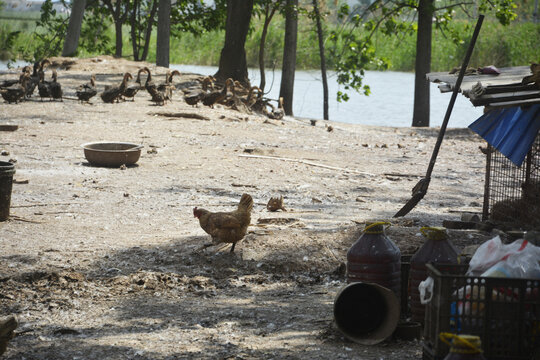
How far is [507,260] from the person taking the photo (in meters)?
4.27

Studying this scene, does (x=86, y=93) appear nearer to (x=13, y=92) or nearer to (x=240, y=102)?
(x=13, y=92)

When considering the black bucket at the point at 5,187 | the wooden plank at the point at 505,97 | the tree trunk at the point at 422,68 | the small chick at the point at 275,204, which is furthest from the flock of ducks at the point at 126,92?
the wooden plank at the point at 505,97

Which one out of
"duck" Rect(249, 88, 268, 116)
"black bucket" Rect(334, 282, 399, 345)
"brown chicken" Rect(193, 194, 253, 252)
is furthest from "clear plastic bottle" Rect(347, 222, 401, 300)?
"duck" Rect(249, 88, 268, 116)

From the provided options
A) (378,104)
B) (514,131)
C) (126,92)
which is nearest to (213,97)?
(126,92)

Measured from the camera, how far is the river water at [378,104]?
93.8 feet

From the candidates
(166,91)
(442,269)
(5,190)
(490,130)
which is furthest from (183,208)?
(166,91)

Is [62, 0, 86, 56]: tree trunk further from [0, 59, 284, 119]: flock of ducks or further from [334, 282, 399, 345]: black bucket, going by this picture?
[334, 282, 399, 345]: black bucket

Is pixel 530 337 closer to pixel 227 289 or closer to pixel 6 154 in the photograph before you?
pixel 227 289

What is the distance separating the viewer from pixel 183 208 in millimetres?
9406

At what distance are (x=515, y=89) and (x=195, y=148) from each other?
8507 mm

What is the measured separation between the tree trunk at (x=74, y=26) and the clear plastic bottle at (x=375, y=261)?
879 inches

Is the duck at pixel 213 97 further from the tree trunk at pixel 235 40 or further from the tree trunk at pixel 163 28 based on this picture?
the tree trunk at pixel 163 28

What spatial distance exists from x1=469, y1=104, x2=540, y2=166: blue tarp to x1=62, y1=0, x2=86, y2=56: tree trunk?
20.0 meters

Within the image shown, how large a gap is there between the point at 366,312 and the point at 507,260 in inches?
46.5
